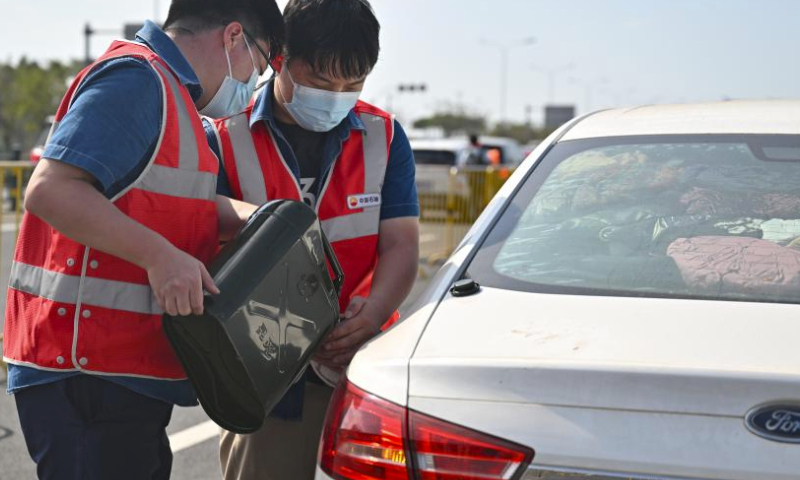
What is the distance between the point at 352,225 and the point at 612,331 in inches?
44.1

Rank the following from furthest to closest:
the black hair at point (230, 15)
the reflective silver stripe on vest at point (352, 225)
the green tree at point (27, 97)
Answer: the green tree at point (27, 97)
the reflective silver stripe on vest at point (352, 225)
the black hair at point (230, 15)

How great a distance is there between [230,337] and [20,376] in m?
0.53

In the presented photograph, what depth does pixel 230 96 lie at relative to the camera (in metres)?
2.55

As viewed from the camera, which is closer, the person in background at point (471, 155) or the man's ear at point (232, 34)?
the man's ear at point (232, 34)

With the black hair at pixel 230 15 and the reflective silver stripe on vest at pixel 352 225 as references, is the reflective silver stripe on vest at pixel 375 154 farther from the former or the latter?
the black hair at pixel 230 15

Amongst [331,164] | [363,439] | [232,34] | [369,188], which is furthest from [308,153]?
[363,439]

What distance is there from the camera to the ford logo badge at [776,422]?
1499 millimetres

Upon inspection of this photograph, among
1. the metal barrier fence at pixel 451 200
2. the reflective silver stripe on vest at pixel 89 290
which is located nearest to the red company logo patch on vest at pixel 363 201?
the reflective silver stripe on vest at pixel 89 290

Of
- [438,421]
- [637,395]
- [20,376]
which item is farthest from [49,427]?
[637,395]

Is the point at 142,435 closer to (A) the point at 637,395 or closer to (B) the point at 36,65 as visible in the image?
(A) the point at 637,395

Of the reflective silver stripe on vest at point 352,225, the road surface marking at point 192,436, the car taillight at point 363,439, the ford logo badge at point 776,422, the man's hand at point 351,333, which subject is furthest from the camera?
the road surface marking at point 192,436

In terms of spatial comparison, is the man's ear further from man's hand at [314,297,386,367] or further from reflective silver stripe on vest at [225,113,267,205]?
man's hand at [314,297,386,367]

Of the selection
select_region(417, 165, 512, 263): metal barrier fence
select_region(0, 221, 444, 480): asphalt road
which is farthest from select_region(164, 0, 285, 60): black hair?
select_region(417, 165, 512, 263): metal barrier fence

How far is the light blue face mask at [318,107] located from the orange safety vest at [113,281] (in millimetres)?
533
